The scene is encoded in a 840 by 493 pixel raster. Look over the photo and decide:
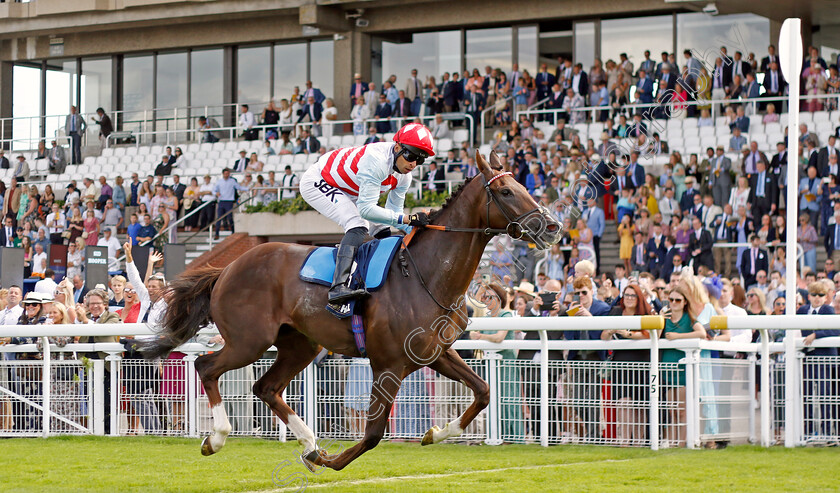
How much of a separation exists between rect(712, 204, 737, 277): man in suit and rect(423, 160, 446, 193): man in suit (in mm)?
4829

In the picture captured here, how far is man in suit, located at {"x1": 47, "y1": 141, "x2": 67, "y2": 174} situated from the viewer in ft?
81.3

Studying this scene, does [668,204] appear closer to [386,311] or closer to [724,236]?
[724,236]

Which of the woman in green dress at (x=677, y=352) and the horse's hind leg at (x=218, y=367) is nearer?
the horse's hind leg at (x=218, y=367)

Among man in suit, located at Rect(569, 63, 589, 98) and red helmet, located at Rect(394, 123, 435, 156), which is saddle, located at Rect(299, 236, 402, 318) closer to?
red helmet, located at Rect(394, 123, 435, 156)

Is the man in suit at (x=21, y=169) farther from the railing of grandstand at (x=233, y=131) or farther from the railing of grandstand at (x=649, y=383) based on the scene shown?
the railing of grandstand at (x=649, y=383)

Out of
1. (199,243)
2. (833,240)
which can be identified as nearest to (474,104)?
(199,243)

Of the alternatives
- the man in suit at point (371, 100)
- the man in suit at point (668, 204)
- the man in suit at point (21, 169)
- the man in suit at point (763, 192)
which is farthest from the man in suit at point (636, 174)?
the man in suit at point (21, 169)

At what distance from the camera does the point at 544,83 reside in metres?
20.3

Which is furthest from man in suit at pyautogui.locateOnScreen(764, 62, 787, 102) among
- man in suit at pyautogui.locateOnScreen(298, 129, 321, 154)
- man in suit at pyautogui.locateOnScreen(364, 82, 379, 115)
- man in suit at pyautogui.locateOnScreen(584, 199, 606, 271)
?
man in suit at pyautogui.locateOnScreen(298, 129, 321, 154)

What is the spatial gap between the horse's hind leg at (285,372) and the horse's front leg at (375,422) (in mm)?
408

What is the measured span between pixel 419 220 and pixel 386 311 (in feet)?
1.85

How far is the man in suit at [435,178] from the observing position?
17.9 meters

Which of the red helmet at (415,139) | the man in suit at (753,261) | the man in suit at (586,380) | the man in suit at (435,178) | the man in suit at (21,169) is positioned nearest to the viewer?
the red helmet at (415,139)

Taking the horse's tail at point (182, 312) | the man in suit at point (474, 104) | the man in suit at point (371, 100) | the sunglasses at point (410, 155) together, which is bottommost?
the horse's tail at point (182, 312)
